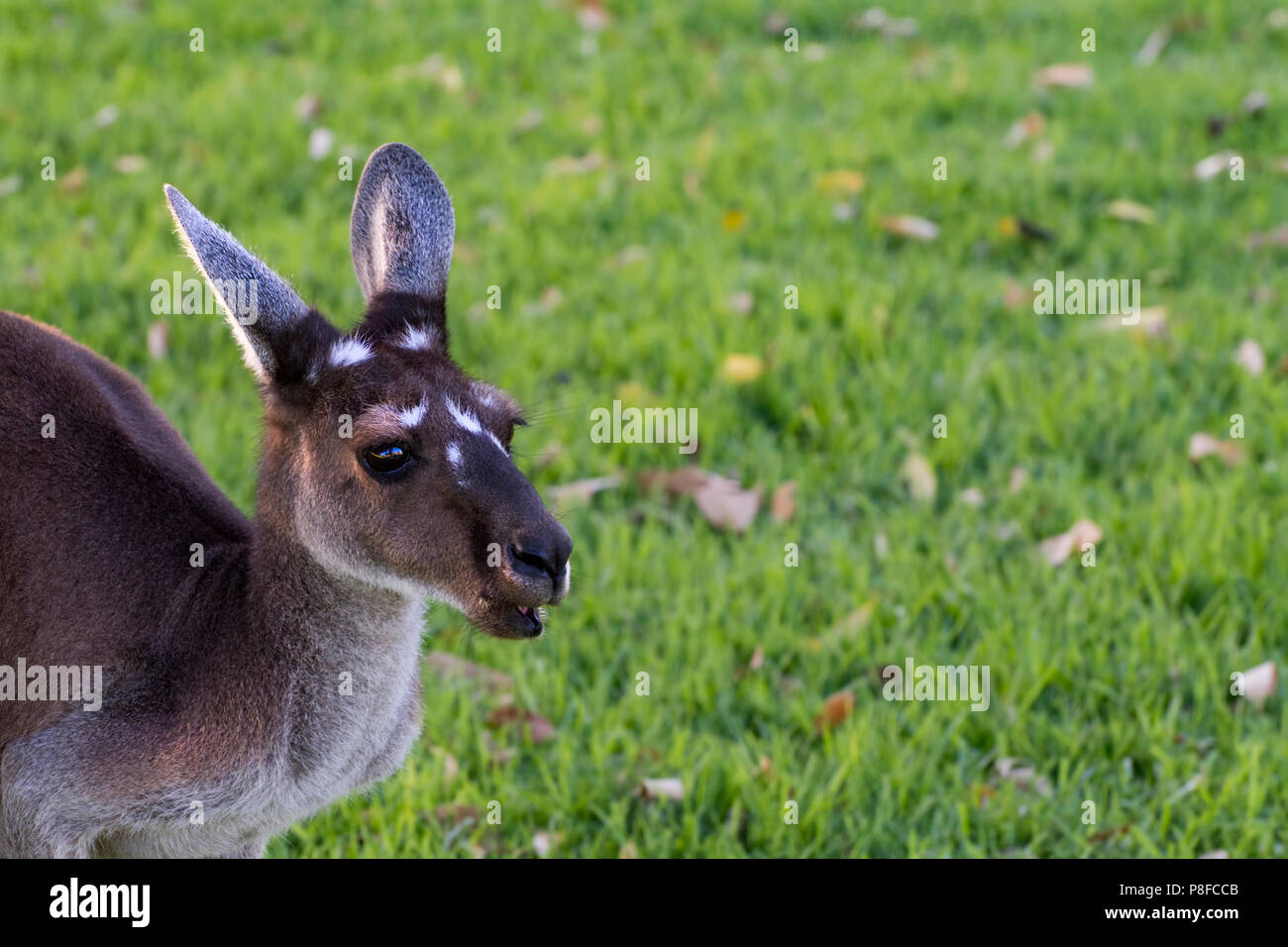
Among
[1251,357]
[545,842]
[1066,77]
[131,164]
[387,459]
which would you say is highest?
[1066,77]

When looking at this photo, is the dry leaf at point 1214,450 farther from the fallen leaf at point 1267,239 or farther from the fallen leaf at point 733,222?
the fallen leaf at point 733,222

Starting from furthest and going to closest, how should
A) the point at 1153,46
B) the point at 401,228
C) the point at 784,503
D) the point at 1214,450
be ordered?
the point at 1153,46 → the point at 1214,450 → the point at 784,503 → the point at 401,228

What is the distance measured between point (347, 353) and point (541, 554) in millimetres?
626

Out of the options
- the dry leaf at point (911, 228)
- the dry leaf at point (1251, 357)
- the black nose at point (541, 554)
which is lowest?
the black nose at point (541, 554)

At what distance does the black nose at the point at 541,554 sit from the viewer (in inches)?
117

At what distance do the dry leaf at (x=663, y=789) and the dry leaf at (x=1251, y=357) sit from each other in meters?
3.08

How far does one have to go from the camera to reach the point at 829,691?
462cm

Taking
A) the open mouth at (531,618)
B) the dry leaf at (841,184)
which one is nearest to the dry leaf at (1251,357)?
the dry leaf at (841,184)

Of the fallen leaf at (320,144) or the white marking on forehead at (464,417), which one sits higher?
the fallen leaf at (320,144)

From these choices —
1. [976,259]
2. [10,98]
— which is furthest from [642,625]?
[10,98]

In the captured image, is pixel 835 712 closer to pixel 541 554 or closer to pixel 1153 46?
pixel 541 554

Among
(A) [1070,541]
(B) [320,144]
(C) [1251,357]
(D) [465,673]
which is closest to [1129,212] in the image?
(C) [1251,357]

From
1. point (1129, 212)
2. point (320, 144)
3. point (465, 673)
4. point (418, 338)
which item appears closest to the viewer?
point (418, 338)

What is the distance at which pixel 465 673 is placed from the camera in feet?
15.3
